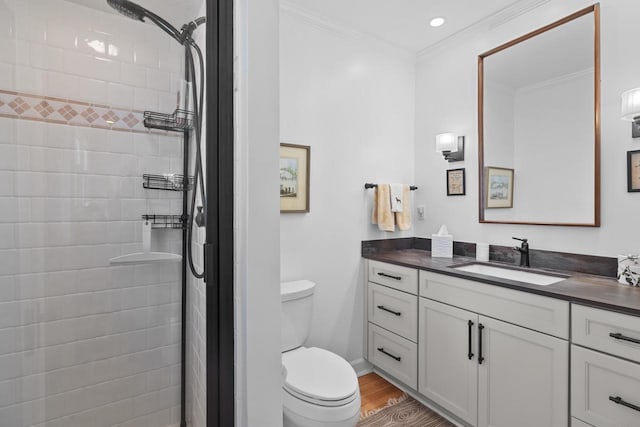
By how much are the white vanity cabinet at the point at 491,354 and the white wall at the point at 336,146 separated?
615 millimetres

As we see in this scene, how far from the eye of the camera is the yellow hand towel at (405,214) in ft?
8.29

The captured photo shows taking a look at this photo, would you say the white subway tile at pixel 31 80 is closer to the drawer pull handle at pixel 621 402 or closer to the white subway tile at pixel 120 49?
the white subway tile at pixel 120 49

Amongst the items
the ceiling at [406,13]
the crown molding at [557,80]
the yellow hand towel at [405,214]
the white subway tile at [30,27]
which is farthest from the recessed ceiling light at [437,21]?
the white subway tile at [30,27]

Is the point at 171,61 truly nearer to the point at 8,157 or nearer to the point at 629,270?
the point at 8,157

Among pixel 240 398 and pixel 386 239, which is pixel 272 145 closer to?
pixel 240 398

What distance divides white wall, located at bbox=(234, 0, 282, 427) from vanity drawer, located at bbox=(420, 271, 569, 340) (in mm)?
1122

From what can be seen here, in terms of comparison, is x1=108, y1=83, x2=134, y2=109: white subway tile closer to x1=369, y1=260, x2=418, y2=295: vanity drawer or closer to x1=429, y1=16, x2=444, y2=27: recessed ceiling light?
x1=369, y1=260, x2=418, y2=295: vanity drawer

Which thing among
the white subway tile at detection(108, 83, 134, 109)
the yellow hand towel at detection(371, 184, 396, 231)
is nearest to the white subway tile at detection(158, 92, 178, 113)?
the white subway tile at detection(108, 83, 134, 109)

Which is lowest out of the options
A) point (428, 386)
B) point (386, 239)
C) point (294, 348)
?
point (428, 386)

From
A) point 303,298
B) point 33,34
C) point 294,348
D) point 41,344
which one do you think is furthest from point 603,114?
Answer: point 41,344

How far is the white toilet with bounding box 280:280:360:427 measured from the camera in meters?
1.40

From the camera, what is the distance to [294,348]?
192 centimetres

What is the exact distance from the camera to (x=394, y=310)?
2184 mm

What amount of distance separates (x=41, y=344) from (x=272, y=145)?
1.09 meters
